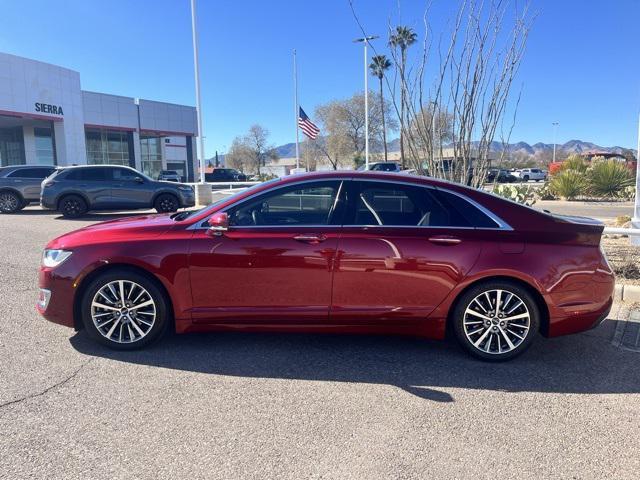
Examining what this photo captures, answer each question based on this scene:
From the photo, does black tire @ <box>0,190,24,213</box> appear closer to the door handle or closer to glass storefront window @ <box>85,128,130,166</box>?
the door handle

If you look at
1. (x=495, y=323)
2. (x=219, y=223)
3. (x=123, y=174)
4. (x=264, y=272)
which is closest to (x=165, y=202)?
(x=123, y=174)

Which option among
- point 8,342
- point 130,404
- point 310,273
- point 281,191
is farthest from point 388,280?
point 8,342

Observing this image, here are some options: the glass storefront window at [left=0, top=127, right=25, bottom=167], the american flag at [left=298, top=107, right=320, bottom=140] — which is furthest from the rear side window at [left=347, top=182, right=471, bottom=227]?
the glass storefront window at [left=0, top=127, right=25, bottom=167]

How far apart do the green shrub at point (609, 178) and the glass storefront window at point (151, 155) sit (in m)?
40.2

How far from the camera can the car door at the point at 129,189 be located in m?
14.7

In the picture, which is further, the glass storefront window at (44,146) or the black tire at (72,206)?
the glass storefront window at (44,146)

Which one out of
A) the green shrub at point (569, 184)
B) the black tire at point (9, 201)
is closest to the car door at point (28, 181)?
the black tire at point (9, 201)

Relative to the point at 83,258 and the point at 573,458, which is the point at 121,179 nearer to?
the point at 83,258

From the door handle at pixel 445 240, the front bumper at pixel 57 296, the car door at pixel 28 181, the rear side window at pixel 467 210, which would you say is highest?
the car door at pixel 28 181

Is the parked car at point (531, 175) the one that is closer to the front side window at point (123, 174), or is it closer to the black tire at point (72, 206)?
the front side window at point (123, 174)

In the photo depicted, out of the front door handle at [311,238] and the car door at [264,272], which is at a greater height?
the front door handle at [311,238]

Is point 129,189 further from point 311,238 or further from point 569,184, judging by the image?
point 569,184

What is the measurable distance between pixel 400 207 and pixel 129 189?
12.3m

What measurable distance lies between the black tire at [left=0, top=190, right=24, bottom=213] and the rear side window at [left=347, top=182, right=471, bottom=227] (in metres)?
15.8
